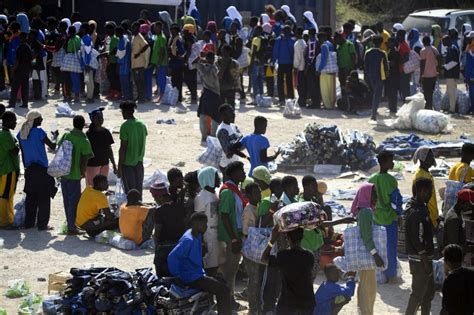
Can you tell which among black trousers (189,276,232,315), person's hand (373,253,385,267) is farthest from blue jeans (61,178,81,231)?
person's hand (373,253,385,267)

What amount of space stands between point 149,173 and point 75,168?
3547mm

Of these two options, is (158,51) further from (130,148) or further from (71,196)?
(71,196)

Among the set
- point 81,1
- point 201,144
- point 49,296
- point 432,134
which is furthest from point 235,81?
point 81,1

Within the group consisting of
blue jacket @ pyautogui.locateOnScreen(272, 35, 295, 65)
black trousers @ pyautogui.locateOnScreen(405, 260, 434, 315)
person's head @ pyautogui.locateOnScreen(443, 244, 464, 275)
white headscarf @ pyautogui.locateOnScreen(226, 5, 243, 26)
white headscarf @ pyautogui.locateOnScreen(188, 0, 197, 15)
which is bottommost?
black trousers @ pyautogui.locateOnScreen(405, 260, 434, 315)

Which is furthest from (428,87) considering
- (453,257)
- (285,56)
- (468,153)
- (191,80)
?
(453,257)

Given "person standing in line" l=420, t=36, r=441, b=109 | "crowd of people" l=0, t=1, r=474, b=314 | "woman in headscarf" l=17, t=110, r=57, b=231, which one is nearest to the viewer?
"crowd of people" l=0, t=1, r=474, b=314

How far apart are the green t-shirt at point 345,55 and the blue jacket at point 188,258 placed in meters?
13.1

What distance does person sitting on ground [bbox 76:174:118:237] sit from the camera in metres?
13.6

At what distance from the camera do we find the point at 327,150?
57.0 feet

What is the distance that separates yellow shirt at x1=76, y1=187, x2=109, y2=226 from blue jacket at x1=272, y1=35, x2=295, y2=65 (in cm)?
998

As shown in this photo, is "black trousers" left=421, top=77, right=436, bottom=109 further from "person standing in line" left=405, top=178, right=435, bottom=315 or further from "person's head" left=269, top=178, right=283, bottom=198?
"person standing in line" left=405, top=178, right=435, bottom=315

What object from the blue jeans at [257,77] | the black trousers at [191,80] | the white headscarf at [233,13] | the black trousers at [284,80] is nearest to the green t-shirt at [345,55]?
the black trousers at [284,80]

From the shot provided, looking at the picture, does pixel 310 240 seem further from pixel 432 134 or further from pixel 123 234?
pixel 432 134

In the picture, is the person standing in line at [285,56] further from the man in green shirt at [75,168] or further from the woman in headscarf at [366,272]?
the woman in headscarf at [366,272]
